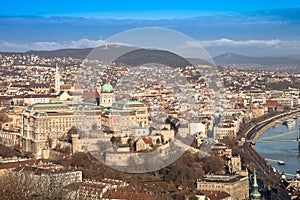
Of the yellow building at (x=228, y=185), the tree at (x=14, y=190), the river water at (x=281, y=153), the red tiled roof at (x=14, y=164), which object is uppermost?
the tree at (x=14, y=190)

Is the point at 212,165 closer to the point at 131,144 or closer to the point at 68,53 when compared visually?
the point at 131,144

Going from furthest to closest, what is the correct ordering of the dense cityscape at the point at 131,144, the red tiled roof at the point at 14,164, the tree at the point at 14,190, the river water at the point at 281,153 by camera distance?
the river water at the point at 281,153
the red tiled roof at the point at 14,164
the dense cityscape at the point at 131,144
the tree at the point at 14,190

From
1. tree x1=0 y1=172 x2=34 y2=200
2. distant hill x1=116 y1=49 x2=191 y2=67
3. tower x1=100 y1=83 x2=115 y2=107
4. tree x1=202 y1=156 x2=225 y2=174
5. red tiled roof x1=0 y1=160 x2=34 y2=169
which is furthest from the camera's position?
distant hill x1=116 y1=49 x2=191 y2=67

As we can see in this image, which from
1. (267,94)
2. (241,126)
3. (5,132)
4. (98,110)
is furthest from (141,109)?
(267,94)

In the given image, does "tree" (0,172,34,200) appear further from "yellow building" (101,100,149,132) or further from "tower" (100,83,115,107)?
"tower" (100,83,115,107)

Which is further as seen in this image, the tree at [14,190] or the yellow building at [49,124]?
the yellow building at [49,124]

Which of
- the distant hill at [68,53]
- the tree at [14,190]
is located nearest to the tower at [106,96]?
the tree at [14,190]

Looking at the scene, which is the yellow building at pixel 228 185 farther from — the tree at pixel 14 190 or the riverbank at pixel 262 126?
the riverbank at pixel 262 126

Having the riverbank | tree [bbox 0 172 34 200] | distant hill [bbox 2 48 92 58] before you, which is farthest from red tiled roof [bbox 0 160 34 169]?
distant hill [bbox 2 48 92 58]

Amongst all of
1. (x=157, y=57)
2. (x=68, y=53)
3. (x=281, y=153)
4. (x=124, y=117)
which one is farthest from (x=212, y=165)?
(x=68, y=53)

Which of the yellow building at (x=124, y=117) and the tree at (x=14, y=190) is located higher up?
the yellow building at (x=124, y=117)

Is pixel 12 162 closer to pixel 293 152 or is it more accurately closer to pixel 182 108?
pixel 293 152
